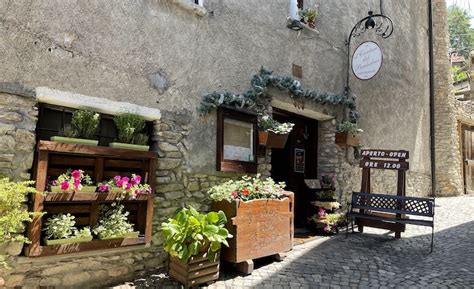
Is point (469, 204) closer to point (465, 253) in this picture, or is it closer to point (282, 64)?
point (465, 253)

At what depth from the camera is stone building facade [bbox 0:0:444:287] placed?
3.13 m

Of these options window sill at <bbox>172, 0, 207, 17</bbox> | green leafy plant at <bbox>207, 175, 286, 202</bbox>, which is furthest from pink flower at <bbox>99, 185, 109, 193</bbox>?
window sill at <bbox>172, 0, 207, 17</bbox>

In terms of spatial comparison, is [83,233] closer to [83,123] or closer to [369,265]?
[83,123]

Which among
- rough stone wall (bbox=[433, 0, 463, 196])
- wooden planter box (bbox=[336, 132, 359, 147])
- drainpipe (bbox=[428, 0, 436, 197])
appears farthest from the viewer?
rough stone wall (bbox=[433, 0, 463, 196])

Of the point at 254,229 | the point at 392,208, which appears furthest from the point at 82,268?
the point at 392,208

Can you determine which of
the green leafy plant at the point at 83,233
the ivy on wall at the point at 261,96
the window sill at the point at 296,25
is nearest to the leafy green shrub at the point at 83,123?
the green leafy plant at the point at 83,233

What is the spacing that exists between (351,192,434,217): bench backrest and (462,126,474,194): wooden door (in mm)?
8218

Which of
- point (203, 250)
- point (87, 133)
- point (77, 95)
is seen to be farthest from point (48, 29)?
point (203, 250)

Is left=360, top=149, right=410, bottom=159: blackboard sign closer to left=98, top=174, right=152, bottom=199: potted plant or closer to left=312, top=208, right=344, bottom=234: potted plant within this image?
left=312, top=208, right=344, bottom=234: potted plant

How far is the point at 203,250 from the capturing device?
357cm

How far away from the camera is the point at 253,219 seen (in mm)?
4098

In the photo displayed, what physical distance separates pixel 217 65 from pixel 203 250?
2540 mm

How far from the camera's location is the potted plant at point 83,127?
11.0 feet

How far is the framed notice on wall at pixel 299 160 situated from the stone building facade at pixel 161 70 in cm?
39
